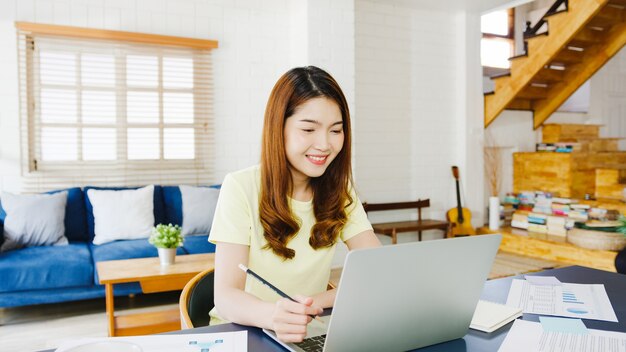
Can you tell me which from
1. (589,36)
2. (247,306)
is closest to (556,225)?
(589,36)

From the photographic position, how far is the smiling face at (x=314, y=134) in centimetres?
133

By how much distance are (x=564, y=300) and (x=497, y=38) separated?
6.09 meters

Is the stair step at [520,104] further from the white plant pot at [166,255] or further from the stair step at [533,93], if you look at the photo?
the white plant pot at [166,255]

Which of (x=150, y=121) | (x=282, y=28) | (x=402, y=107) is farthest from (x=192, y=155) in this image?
(x=402, y=107)

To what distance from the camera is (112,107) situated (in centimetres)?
448

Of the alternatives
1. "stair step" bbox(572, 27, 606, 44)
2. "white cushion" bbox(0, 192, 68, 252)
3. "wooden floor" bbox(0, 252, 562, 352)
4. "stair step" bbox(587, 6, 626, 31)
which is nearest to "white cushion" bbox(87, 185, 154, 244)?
"white cushion" bbox(0, 192, 68, 252)

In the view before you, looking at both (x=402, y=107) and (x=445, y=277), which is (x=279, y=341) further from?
(x=402, y=107)

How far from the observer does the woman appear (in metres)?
1.33

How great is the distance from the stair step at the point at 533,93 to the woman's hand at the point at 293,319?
18.6 ft

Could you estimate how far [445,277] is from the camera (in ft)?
3.09

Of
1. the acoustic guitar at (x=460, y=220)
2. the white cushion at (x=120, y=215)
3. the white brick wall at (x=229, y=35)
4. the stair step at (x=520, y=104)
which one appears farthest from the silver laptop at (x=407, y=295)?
the stair step at (x=520, y=104)

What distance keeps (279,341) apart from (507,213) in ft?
19.2

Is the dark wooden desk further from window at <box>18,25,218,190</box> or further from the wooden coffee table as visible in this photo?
window at <box>18,25,218,190</box>

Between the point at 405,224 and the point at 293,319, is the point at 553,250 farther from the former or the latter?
the point at 293,319
